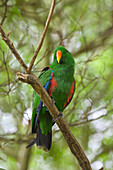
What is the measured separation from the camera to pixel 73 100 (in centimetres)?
483

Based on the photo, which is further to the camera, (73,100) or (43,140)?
(73,100)

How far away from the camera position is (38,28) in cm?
506

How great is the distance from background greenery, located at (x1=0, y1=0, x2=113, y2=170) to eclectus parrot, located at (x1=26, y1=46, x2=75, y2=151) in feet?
2.51

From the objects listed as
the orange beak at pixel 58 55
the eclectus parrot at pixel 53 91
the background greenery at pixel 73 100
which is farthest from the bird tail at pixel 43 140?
the orange beak at pixel 58 55

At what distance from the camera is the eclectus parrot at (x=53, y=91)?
3346mm

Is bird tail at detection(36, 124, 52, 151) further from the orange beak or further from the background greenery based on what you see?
the orange beak

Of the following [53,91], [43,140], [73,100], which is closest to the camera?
[53,91]

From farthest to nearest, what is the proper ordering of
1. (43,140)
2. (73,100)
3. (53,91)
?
1. (73,100)
2. (43,140)
3. (53,91)

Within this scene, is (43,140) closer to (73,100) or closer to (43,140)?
(43,140)

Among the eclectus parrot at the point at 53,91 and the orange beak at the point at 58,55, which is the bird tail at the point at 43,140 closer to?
the eclectus parrot at the point at 53,91

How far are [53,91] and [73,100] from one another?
5.09 feet

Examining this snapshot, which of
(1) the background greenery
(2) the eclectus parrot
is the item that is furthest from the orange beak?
(1) the background greenery

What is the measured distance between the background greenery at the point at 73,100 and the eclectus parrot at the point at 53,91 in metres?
0.76

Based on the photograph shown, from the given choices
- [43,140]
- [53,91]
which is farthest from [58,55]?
[43,140]
